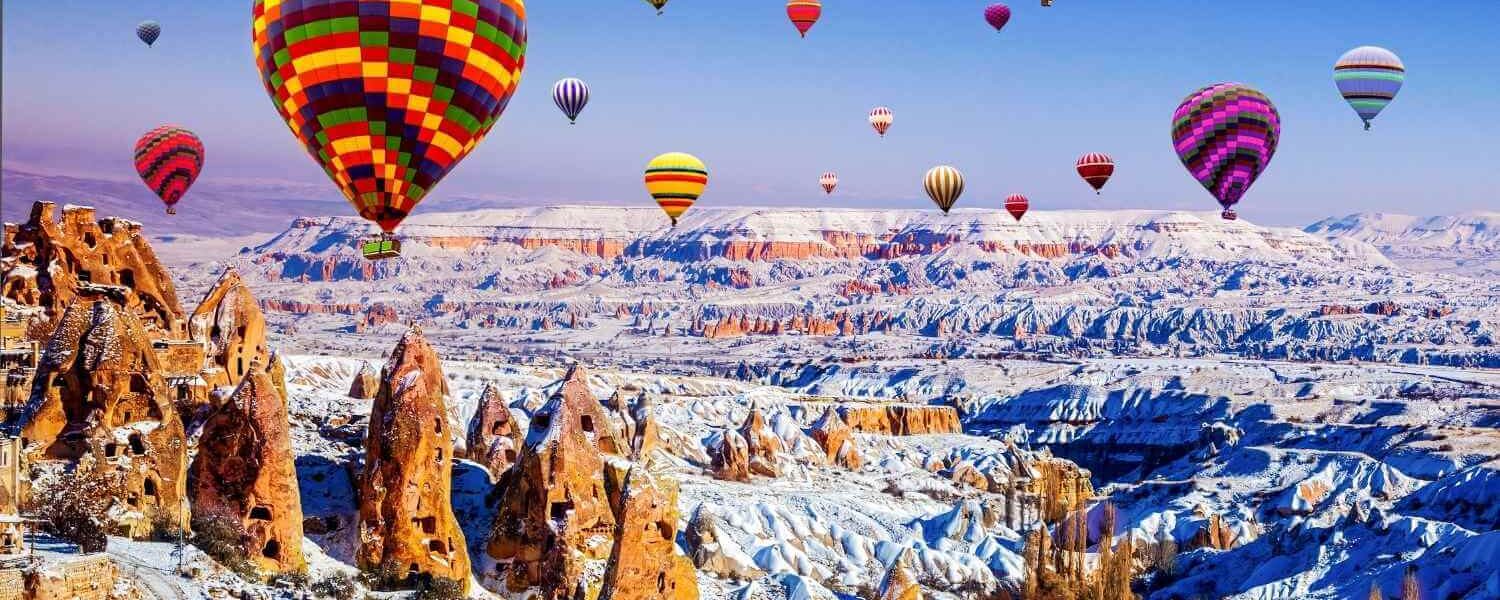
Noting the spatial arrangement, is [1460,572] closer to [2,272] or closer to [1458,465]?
[1458,465]

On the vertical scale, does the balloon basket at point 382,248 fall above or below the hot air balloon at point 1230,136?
below

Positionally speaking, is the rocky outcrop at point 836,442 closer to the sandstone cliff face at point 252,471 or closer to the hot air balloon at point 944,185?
the hot air balloon at point 944,185

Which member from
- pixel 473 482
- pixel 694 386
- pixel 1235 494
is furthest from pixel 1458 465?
pixel 473 482

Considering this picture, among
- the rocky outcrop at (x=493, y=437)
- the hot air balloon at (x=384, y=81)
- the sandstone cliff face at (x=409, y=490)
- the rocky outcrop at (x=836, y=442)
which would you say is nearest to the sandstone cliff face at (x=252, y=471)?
the sandstone cliff face at (x=409, y=490)

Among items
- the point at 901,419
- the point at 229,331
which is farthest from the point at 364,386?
the point at 901,419

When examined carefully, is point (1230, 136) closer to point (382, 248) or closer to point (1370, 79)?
point (1370, 79)

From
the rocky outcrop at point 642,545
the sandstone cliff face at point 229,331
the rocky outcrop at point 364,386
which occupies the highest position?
the sandstone cliff face at point 229,331

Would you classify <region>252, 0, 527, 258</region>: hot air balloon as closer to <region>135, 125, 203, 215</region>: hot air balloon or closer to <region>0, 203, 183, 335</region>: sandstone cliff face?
<region>0, 203, 183, 335</region>: sandstone cliff face
